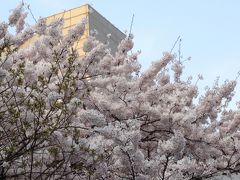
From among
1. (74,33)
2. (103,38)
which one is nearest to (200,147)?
(74,33)

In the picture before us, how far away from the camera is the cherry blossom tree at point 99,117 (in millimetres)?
5891

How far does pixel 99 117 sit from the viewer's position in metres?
6.27

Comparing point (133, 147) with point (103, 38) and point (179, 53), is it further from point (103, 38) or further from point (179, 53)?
point (103, 38)

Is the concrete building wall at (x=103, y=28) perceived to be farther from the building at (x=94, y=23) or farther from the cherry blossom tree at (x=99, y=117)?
the cherry blossom tree at (x=99, y=117)

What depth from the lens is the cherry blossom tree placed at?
19.3 feet

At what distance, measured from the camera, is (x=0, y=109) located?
6.25 metres

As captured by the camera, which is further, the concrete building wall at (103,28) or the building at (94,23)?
the concrete building wall at (103,28)

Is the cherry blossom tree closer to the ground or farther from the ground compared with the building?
closer to the ground

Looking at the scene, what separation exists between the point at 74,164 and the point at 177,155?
51.5 inches

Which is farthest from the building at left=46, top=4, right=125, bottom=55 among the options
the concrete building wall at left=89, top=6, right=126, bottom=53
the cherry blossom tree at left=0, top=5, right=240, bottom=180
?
the cherry blossom tree at left=0, top=5, right=240, bottom=180

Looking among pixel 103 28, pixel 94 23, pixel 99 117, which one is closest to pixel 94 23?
pixel 94 23

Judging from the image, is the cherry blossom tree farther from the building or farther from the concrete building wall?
the concrete building wall

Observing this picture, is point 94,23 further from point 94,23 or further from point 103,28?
point 103,28

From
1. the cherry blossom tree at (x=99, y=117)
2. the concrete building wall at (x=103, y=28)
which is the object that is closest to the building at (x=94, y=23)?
the concrete building wall at (x=103, y=28)
